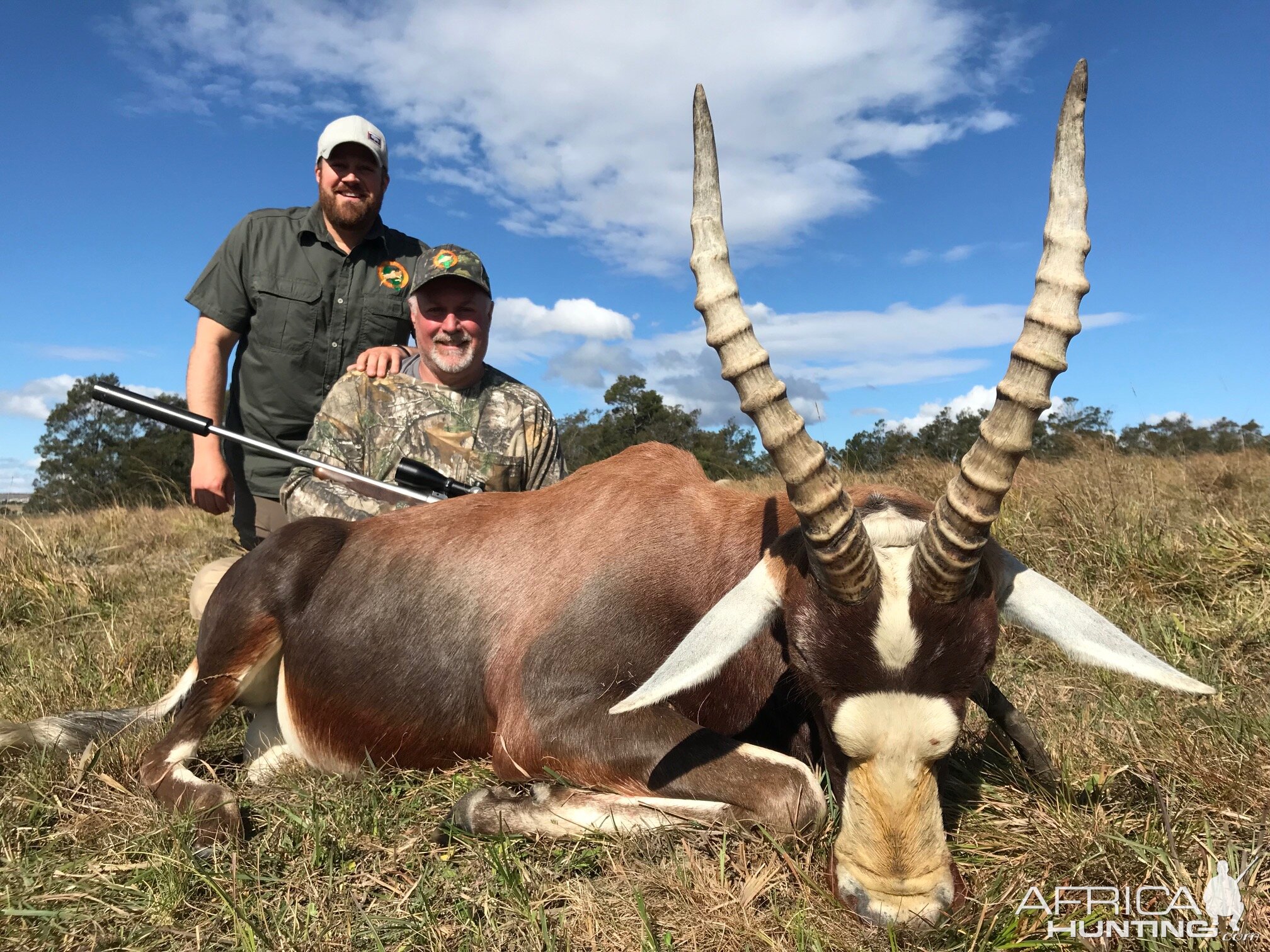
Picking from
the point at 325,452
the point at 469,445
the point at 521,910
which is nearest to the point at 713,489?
the point at 521,910

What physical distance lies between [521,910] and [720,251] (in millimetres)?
2223

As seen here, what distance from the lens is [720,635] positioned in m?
2.92

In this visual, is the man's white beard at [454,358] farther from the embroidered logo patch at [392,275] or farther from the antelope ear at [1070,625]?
the antelope ear at [1070,625]

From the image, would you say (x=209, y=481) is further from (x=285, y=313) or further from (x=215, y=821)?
(x=215, y=821)

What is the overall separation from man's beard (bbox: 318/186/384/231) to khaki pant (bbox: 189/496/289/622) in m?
2.46

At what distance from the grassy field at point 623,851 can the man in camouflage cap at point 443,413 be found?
7.12ft

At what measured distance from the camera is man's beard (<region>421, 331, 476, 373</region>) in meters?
6.20

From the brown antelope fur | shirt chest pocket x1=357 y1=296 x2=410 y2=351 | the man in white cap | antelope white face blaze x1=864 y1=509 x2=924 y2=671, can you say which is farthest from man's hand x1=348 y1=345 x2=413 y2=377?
antelope white face blaze x1=864 y1=509 x2=924 y2=671

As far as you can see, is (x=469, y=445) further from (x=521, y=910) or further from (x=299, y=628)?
(x=521, y=910)

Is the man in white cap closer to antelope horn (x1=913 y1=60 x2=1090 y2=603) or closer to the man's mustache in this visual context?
the man's mustache

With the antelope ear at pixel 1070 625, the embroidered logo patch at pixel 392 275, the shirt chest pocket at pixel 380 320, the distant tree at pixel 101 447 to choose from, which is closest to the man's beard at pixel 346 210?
the embroidered logo patch at pixel 392 275

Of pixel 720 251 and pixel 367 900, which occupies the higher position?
pixel 720 251

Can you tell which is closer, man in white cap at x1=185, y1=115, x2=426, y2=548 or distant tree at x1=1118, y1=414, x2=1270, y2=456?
man in white cap at x1=185, y1=115, x2=426, y2=548

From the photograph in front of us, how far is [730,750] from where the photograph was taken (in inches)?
125
